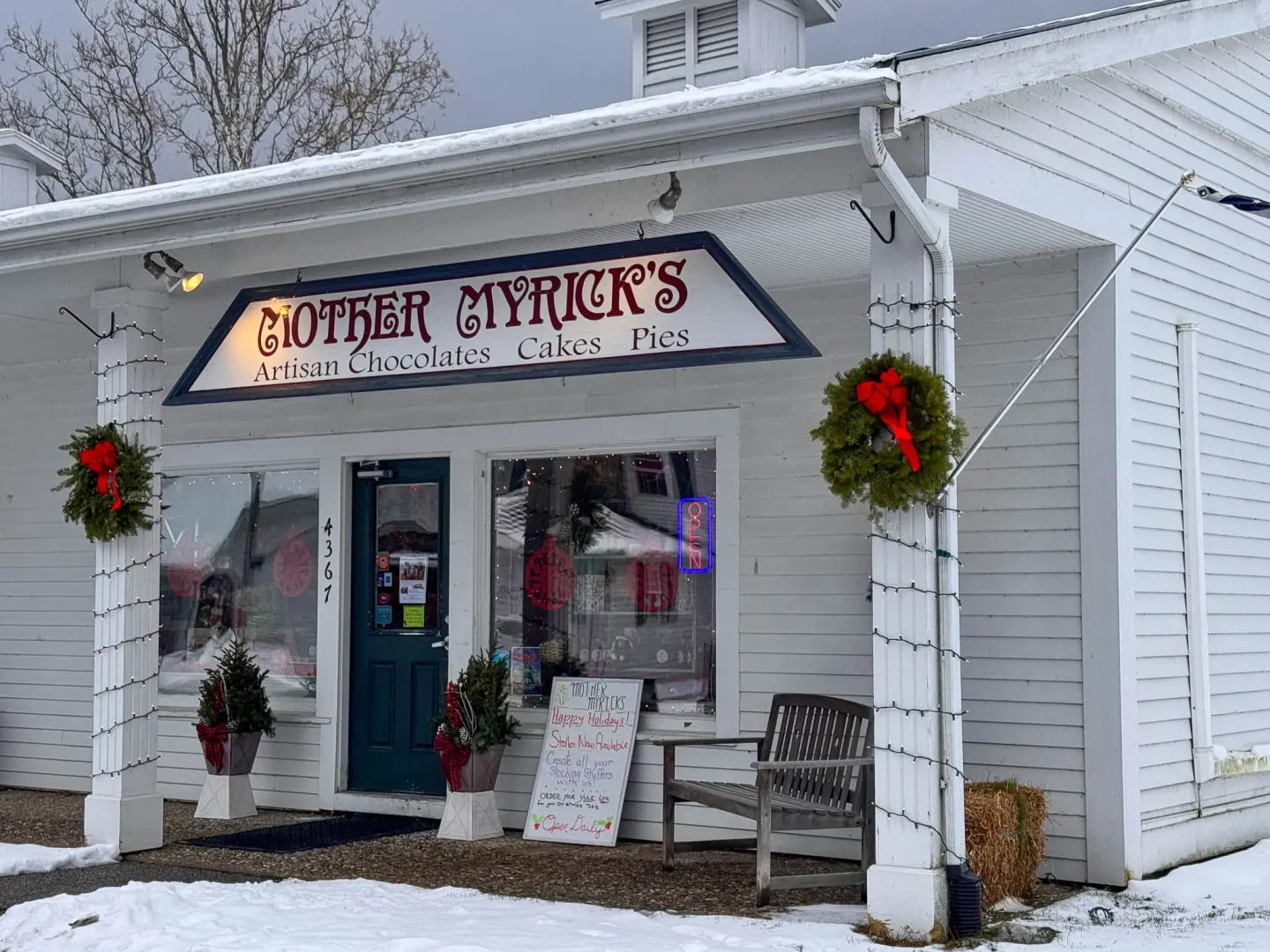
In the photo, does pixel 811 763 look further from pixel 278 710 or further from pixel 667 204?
pixel 278 710

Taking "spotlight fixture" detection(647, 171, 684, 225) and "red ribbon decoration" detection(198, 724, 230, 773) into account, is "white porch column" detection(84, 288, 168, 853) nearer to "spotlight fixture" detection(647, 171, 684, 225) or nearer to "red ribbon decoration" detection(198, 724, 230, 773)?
"red ribbon decoration" detection(198, 724, 230, 773)

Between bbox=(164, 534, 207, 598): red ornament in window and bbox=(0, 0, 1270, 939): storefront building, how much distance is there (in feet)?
0.38

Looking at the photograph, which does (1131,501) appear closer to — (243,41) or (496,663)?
(496,663)

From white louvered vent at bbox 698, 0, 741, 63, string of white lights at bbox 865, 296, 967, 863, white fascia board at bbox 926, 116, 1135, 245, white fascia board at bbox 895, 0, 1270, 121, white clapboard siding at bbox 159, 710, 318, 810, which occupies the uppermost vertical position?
white louvered vent at bbox 698, 0, 741, 63

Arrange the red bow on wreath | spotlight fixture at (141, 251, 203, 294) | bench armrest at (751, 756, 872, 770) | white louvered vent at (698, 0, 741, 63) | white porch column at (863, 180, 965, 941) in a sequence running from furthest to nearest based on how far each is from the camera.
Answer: white louvered vent at (698, 0, 741, 63), the red bow on wreath, spotlight fixture at (141, 251, 203, 294), bench armrest at (751, 756, 872, 770), white porch column at (863, 180, 965, 941)

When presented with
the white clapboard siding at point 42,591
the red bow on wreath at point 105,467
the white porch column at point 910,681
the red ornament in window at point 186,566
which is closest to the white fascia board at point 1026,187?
the white porch column at point 910,681

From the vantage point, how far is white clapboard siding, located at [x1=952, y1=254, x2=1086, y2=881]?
7.00 m

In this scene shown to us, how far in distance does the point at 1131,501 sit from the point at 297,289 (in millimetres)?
4004

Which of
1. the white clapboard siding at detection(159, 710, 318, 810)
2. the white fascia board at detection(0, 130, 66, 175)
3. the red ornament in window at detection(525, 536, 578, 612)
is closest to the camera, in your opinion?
the red ornament in window at detection(525, 536, 578, 612)

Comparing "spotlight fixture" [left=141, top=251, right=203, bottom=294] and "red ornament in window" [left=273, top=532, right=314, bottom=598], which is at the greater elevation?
"spotlight fixture" [left=141, top=251, right=203, bottom=294]

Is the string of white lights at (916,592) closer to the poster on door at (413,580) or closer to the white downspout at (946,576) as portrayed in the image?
the white downspout at (946,576)

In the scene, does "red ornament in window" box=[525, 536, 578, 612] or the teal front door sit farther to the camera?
the teal front door

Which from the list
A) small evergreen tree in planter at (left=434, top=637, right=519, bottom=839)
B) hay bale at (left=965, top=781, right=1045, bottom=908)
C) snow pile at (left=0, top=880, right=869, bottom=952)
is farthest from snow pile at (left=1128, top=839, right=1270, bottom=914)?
small evergreen tree in planter at (left=434, top=637, right=519, bottom=839)

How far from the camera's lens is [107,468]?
7816 mm
